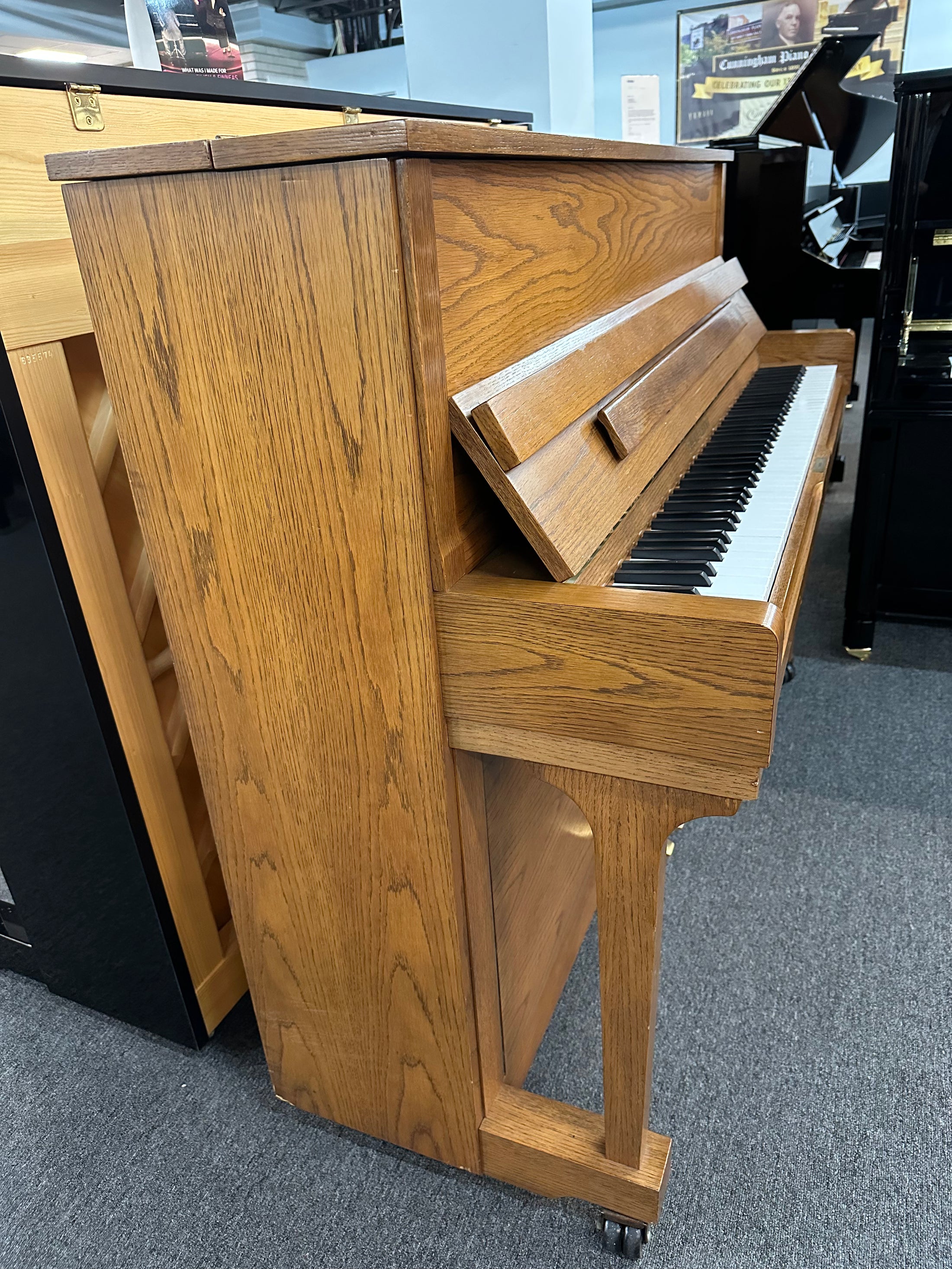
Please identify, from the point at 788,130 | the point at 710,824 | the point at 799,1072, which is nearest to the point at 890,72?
the point at 788,130

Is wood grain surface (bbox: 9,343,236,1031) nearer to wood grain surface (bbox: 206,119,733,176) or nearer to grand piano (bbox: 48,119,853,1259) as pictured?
grand piano (bbox: 48,119,853,1259)

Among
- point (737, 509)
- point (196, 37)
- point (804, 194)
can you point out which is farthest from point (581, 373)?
point (804, 194)

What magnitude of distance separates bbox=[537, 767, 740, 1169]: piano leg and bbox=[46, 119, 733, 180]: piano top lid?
549mm

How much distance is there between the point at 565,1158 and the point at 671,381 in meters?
1.02

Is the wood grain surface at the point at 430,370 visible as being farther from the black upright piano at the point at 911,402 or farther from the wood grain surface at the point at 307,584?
the black upright piano at the point at 911,402

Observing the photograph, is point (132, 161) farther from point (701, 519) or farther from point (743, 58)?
point (743, 58)

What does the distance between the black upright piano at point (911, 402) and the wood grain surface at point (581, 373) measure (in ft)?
2.11

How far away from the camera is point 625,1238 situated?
102cm

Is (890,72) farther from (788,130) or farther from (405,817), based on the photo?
(405,817)

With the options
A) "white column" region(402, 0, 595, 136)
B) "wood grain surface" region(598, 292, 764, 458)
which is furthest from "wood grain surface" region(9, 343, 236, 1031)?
"white column" region(402, 0, 595, 136)

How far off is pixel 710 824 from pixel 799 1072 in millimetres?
560

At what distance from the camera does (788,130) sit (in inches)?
108

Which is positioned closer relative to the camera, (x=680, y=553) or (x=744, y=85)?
(x=680, y=553)

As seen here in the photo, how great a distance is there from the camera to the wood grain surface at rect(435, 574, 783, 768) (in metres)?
0.70
